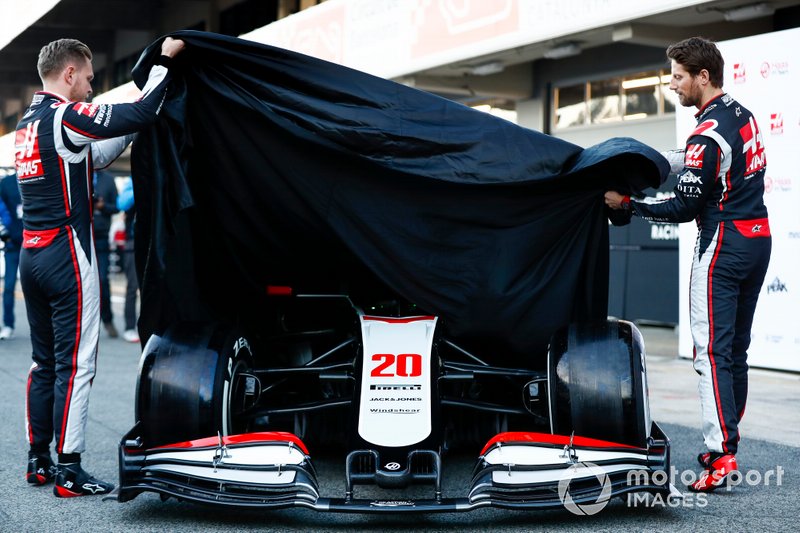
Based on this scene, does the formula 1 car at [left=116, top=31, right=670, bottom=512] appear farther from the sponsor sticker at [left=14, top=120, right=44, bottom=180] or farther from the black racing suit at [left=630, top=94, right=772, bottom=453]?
the sponsor sticker at [left=14, top=120, right=44, bottom=180]

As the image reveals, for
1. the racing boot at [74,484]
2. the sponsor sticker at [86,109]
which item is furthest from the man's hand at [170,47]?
the racing boot at [74,484]

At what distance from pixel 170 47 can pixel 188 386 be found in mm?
1493

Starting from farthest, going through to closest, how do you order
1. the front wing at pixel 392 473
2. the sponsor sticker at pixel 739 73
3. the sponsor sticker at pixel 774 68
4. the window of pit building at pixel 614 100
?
the window of pit building at pixel 614 100 → the sponsor sticker at pixel 739 73 → the sponsor sticker at pixel 774 68 → the front wing at pixel 392 473

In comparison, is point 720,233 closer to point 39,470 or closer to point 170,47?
point 170,47

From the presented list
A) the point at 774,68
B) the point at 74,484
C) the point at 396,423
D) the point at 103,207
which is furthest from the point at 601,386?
the point at 103,207

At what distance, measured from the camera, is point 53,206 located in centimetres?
429

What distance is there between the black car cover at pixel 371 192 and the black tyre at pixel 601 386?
493 mm

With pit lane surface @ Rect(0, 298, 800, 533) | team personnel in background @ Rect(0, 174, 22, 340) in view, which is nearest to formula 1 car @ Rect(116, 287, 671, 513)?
pit lane surface @ Rect(0, 298, 800, 533)

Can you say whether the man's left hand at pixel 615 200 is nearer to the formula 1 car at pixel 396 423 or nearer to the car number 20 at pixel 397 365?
the formula 1 car at pixel 396 423

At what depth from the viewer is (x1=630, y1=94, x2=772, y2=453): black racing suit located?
4301 millimetres

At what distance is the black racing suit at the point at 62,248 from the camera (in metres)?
4.24

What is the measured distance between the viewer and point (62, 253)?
4277 mm

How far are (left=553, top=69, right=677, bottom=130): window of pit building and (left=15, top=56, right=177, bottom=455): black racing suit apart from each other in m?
8.45

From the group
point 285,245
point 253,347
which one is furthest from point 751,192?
point 253,347
